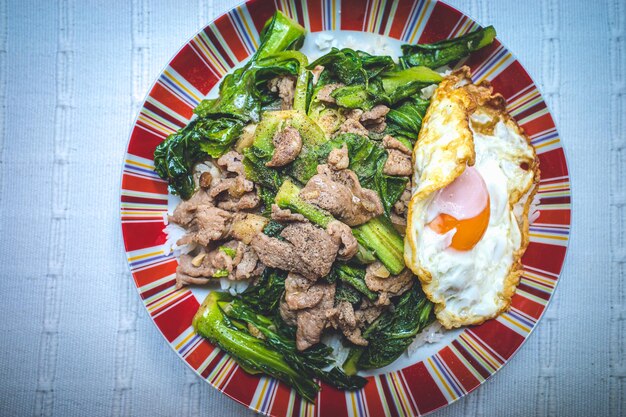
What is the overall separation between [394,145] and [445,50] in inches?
39.3

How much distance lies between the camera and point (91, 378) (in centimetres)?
372

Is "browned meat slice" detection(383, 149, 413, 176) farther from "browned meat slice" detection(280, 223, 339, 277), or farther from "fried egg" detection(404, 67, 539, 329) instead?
"browned meat slice" detection(280, 223, 339, 277)

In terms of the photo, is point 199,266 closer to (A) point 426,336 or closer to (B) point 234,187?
(B) point 234,187

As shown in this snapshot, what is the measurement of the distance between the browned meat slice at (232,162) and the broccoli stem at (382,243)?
1.04m

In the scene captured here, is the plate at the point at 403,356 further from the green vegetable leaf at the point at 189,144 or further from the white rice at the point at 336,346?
the white rice at the point at 336,346

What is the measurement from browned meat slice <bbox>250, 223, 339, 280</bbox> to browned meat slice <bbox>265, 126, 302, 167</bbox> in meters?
0.47

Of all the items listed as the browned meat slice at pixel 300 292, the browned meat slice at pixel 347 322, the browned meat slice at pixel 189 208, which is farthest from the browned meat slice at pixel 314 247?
the browned meat slice at pixel 189 208

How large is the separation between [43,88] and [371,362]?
3.85 metres

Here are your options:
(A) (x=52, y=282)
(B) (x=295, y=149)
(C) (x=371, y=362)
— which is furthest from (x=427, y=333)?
(A) (x=52, y=282)

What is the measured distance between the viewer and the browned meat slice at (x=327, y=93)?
10.6 ft

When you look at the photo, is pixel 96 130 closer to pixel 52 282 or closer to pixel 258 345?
pixel 52 282

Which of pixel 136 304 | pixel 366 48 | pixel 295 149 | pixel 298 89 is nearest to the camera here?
pixel 295 149

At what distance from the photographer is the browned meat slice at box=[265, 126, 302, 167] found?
294 cm

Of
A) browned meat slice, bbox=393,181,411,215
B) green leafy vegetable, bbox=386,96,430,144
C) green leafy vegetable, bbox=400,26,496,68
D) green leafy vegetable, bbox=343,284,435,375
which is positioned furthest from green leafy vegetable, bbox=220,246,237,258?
green leafy vegetable, bbox=400,26,496,68
